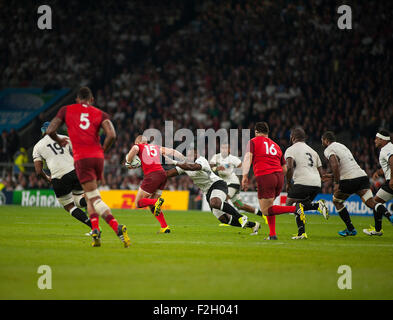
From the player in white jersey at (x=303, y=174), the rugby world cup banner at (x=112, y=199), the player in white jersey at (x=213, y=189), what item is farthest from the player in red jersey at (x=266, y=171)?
the rugby world cup banner at (x=112, y=199)

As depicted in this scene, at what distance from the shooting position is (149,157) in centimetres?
1563

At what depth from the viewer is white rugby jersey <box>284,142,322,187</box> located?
45.5ft

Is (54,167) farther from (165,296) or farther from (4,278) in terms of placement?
(165,296)

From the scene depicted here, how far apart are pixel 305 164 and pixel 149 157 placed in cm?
384

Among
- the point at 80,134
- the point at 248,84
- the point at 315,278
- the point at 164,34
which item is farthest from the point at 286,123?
the point at 315,278

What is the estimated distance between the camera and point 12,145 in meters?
34.8

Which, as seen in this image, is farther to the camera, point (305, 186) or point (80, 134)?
point (305, 186)

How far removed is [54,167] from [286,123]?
1796 cm

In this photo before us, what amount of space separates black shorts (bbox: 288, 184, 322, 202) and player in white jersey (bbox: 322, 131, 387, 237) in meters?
0.68

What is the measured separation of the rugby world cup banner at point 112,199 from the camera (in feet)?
99.7

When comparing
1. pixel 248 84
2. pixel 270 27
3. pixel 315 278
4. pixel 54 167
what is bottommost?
pixel 315 278

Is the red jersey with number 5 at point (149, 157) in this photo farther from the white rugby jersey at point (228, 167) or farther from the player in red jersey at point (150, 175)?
the white rugby jersey at point (228, 167)

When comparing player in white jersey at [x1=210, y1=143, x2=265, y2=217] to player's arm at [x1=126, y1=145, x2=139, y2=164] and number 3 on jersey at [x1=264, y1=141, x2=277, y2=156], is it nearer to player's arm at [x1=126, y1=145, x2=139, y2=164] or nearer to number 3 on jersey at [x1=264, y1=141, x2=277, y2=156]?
player's arm at [x1=126, y1=145, x2=139, y2=164]

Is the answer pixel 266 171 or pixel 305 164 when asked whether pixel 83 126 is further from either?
pixel 305 164
